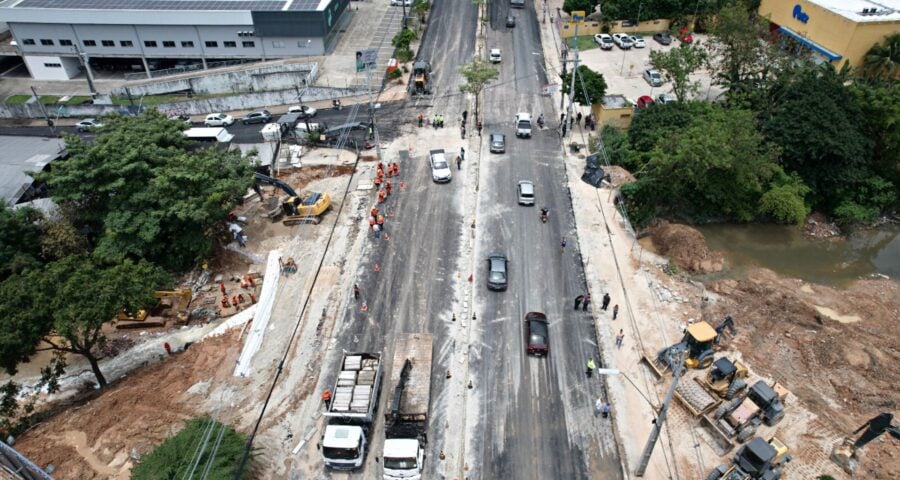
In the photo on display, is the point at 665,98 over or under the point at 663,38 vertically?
under

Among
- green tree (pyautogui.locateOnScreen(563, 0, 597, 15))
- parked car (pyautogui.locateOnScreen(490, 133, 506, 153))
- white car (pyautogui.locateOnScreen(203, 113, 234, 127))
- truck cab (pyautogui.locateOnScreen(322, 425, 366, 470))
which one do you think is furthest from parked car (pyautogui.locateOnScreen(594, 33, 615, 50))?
truck cab (pyautogui.locateOnScreen(322, 425, 366, 470))

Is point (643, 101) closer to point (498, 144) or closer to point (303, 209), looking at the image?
point (498, 144)

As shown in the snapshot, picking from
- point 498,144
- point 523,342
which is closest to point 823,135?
point 498,144

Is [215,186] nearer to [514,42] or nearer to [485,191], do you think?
[485,191]

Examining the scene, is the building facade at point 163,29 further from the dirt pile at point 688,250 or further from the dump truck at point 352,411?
the dump truck at point 352,411

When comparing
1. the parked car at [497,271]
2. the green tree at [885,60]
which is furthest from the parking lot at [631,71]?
the parked car at [497,271]
